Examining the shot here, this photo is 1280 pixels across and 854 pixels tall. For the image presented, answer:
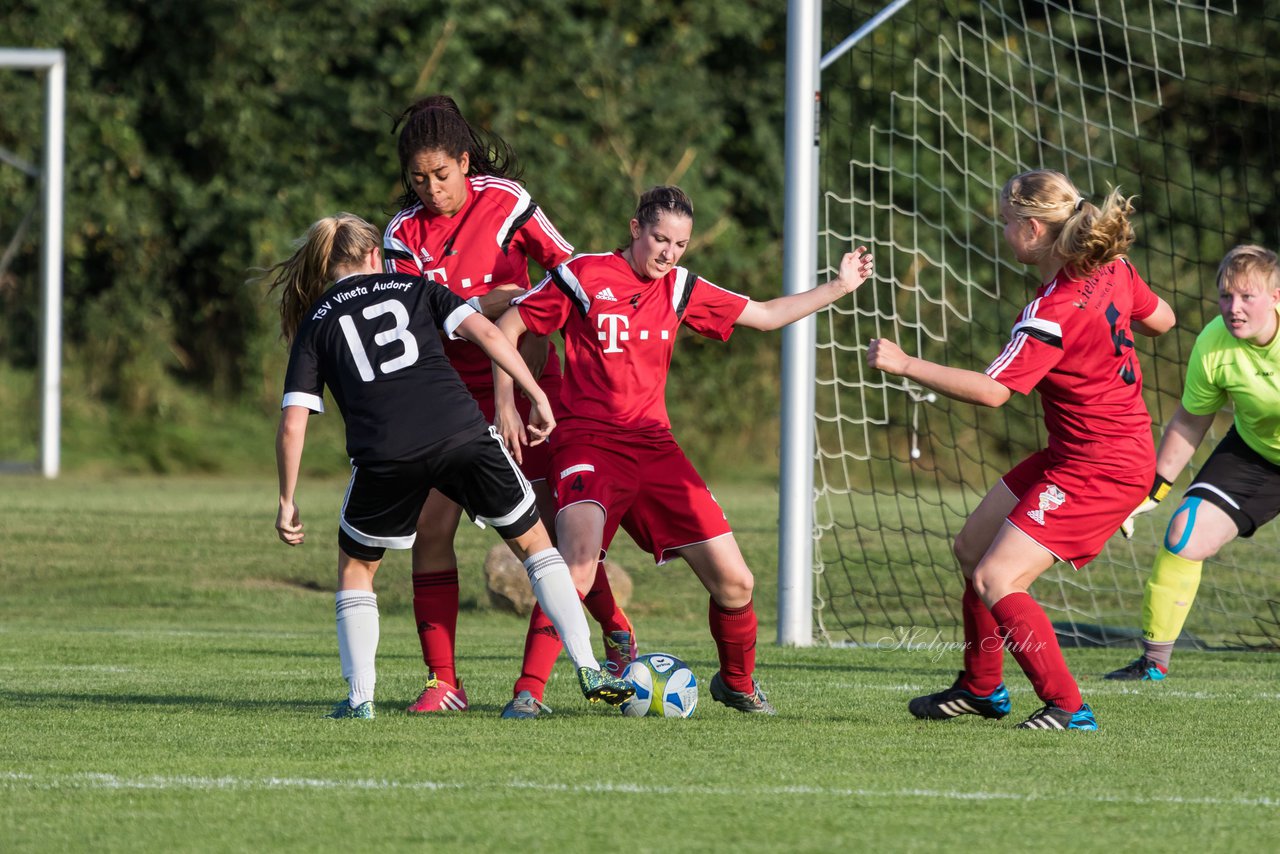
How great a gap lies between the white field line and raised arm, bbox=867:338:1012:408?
3.94 ft

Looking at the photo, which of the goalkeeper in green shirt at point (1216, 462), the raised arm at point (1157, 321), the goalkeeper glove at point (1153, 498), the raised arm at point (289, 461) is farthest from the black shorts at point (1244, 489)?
the raised arm at point (289, 461)

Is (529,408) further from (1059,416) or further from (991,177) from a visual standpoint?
(991,177)

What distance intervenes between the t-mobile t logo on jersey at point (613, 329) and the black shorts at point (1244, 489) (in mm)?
2686

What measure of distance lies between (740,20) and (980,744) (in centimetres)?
1860

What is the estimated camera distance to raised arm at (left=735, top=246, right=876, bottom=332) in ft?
17.5

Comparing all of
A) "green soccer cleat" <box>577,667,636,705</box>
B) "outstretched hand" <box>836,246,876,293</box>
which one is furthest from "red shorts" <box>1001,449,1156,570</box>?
"green soccer cleat" <box>577,667,636,705</box>

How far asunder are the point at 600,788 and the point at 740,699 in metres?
1.55

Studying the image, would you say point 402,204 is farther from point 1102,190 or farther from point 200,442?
point 1102,190

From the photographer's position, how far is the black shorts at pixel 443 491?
4977 millimetres

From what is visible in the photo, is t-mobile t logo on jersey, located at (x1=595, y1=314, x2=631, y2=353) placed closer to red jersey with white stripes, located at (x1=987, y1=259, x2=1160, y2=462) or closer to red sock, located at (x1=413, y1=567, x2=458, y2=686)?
red sock, located at (x1=413, y1=567, x2=458, y2=686)

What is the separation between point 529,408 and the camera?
5836 millimetres

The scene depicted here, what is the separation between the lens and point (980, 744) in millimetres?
4703

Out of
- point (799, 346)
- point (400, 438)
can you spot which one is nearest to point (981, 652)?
point (400, 438)

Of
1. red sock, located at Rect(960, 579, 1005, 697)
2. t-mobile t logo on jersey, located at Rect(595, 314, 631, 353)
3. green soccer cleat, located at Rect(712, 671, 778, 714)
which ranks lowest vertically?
green soccer cleat, located at Rect(712, 671, 778, 714)
